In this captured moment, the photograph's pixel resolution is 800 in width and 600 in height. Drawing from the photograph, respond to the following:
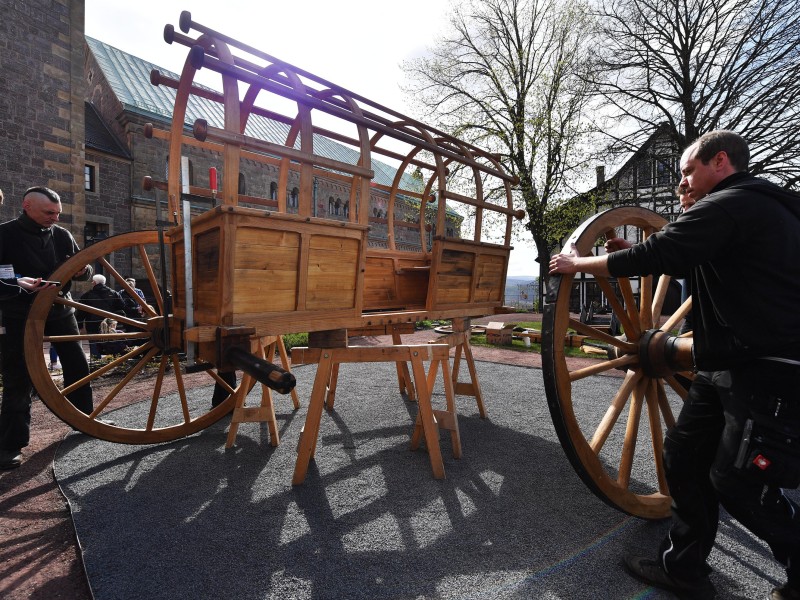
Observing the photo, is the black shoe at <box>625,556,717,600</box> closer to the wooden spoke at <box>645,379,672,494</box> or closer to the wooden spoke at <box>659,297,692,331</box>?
the wooden spoke at <box>645,379,672,494</box>

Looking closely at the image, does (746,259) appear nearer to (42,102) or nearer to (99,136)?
(42,102)

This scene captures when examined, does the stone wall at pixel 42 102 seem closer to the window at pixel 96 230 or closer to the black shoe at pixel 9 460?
the window at pixel 96 230

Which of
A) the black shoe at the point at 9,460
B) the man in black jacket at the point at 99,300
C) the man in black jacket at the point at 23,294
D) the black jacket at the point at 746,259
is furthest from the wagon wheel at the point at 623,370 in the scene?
the man in black jacket at the point at 99,300

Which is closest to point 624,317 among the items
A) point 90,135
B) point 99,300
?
point 99,300

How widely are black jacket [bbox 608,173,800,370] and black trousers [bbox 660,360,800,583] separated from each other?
0.10m

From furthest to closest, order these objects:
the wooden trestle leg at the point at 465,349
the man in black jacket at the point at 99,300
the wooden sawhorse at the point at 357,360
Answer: the man in black jacket at the point at 99,300 < the wooden trestle leg at the point at 465,349 < the wooden sawhorse at the point at 357,360

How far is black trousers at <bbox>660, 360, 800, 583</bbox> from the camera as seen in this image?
155cm

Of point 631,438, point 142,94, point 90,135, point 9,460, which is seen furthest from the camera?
point 142,94

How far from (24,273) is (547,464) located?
164 inches

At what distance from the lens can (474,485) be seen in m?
2.93

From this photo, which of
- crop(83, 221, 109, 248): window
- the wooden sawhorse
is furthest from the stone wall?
the wooden sawhorse

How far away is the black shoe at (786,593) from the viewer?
1705 millimetres

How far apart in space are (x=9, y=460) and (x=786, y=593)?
4.49m

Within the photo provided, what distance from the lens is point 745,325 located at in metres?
1.59
